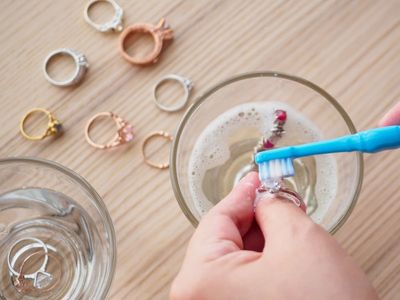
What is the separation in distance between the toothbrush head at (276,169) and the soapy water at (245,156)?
0.13 metres

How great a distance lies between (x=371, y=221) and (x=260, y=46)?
25 centimetres

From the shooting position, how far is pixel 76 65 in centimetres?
76

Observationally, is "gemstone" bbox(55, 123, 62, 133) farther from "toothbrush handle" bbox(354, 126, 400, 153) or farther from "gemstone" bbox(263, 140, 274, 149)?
"toothbrush handle" bbox(354, 126, 400, 153)

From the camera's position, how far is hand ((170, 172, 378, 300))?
513 mm

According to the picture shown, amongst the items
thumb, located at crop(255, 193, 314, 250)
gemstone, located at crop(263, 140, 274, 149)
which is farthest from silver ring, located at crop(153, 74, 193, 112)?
thumb, located at crop(255, 193, 314, 250)

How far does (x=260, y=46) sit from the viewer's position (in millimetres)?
764

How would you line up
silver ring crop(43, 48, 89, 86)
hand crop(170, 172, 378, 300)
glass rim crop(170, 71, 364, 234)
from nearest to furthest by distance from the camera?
1. hand crop(170, 172, 378, 300)
2. glass rim crop(170, 71, 364, 234)
3. silver ring crop(43, 48, 89, 86)

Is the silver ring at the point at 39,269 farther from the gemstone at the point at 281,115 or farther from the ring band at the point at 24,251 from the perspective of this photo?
the gemstone at the point at 281,115

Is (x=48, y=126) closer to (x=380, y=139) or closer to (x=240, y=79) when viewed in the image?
(x=240, y=79)

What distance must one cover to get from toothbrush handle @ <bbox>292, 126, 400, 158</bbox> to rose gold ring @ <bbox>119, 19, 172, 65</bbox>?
0.27 metres

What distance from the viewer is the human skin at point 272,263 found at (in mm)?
513

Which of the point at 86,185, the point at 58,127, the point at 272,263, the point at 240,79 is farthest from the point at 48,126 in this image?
the point at 272,263

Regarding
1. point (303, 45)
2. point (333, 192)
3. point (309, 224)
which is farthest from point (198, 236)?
point (303, 45)

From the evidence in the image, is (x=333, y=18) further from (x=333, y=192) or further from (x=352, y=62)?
(x=333, y=192)
